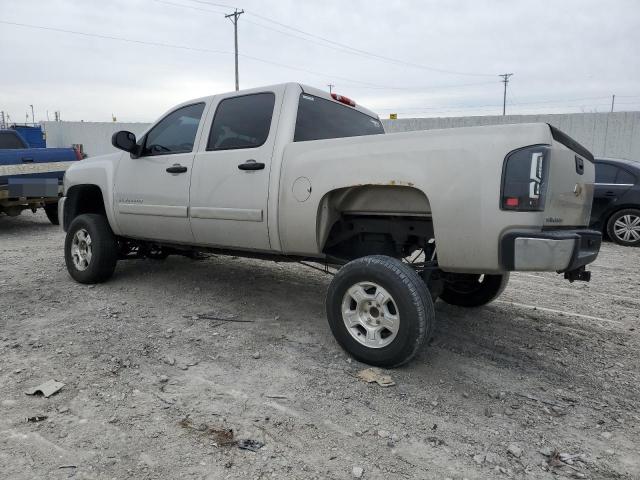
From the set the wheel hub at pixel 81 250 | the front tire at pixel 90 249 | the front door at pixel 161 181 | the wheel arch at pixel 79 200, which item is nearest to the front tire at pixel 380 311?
the front door at pixel 161 181

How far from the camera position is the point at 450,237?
2812mm

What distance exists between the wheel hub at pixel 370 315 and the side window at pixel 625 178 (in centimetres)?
681

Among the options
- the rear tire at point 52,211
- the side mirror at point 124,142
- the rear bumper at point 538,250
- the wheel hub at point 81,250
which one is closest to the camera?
the rear bumper at point 538,250

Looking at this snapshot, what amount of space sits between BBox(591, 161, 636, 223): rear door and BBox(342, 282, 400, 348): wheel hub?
6.42 metres

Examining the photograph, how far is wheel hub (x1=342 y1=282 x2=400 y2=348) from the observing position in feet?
9.84

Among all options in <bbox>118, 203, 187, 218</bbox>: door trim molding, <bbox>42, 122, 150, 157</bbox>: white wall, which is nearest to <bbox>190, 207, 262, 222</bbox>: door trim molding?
<bbox>118, 203, 187, 218</bbox>: door trim molding

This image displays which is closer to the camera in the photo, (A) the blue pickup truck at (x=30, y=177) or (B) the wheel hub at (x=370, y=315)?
(B) the wheel hub at (x=370, y=315)

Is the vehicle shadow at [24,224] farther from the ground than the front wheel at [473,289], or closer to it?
closer to it

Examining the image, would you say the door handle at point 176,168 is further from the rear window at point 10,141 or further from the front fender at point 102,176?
the rear window at point 10,141

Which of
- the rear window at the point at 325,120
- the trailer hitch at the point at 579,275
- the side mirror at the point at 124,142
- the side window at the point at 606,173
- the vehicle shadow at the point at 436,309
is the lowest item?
the vehicle shadow at the point at 436,309

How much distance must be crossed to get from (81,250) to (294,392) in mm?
3474

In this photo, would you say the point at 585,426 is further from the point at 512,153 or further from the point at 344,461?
the point at 512,153

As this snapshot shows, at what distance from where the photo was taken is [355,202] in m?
Result: 3.42

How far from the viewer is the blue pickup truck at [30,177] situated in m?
8.01
